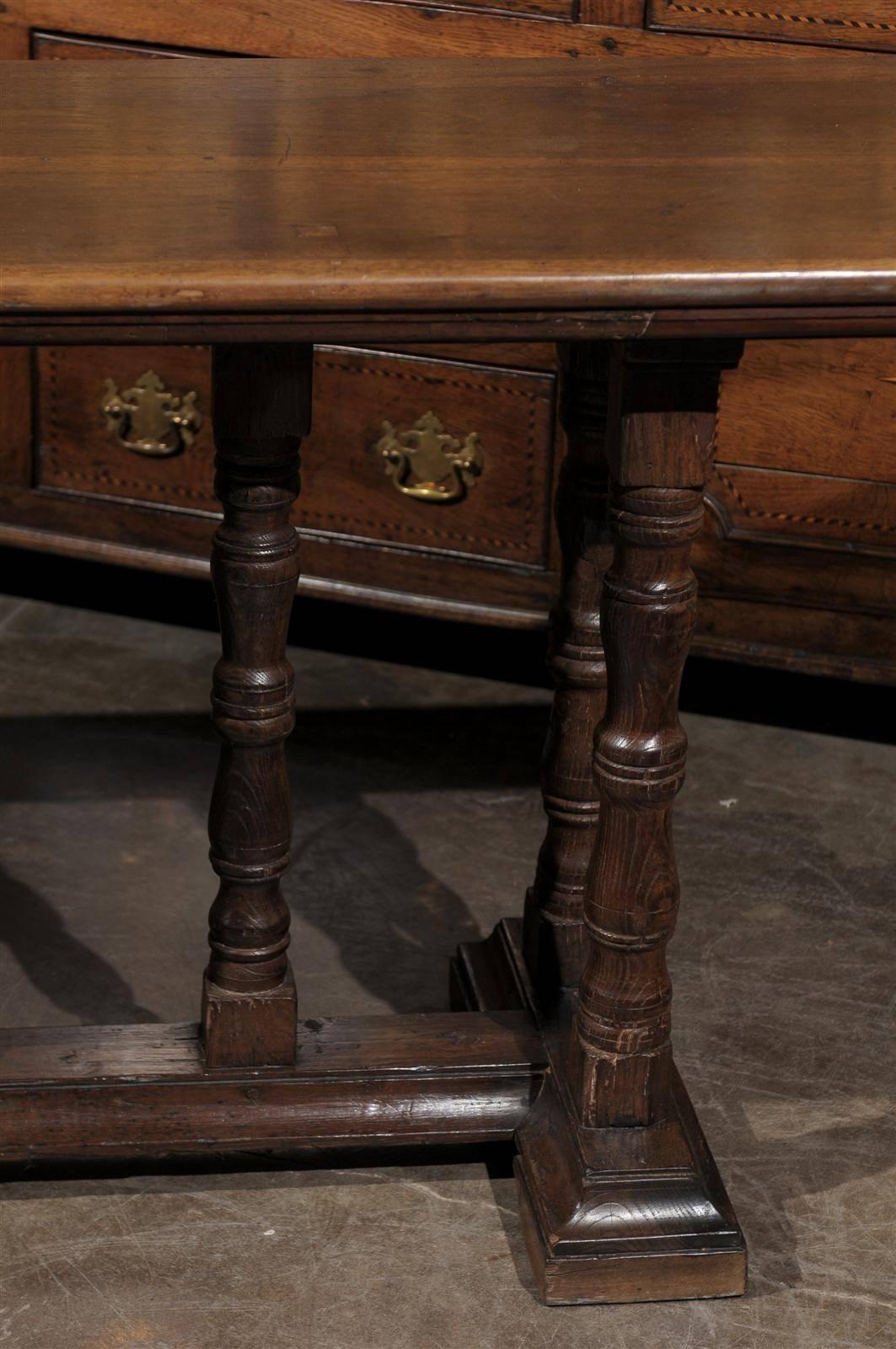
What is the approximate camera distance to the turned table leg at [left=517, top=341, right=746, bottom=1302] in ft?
6.06

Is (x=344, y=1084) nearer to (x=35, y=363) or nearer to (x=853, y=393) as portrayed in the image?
(x=853, y=393)

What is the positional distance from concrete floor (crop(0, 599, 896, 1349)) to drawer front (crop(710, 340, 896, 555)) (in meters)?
0.45

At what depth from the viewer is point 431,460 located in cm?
321

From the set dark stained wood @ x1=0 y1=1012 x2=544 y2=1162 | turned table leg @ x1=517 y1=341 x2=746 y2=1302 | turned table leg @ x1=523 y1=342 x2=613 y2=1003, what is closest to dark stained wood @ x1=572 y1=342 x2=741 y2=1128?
turned table leg @ x1=517 y1=341 x2=746 y2=1302

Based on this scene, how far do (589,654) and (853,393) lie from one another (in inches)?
37.9

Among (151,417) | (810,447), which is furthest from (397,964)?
(151,417)

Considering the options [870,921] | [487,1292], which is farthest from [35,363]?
[487,1292]

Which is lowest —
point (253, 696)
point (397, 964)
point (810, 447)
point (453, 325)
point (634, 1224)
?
point (397, 964)

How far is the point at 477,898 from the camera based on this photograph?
2.88 m

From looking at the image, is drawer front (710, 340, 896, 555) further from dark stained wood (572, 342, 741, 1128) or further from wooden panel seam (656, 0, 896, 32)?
dark stained wood (572, 342, 741, 1128)

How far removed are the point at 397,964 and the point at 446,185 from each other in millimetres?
1223

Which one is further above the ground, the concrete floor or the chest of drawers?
the chest of drawers

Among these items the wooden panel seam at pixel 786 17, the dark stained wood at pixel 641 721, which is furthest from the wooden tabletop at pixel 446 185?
the wooden panel seam at pixel 786 17

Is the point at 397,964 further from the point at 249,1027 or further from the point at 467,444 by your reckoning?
the point at 467,444
